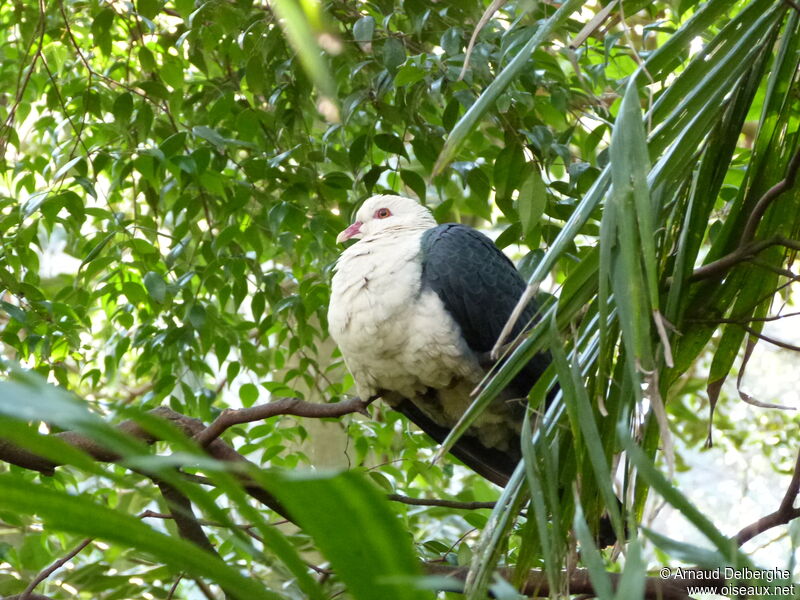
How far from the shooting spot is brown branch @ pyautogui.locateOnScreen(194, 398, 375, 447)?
153 centimetres

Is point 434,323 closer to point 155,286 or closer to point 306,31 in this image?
point 155,286

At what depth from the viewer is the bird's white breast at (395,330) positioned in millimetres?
1997

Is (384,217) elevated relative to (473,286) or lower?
elevated

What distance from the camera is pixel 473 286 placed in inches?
80.7

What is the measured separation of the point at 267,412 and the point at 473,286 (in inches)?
24.7

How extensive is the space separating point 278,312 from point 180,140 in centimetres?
51

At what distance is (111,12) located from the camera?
7.54 ft

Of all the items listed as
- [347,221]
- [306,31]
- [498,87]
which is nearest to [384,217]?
[347,221]

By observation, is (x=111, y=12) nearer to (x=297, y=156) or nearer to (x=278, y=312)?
(x=297, y=156)

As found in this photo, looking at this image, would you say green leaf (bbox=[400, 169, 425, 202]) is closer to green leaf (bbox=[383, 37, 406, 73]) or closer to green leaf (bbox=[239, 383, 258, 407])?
green leaf (bbox=[383, 37, 406, 73])

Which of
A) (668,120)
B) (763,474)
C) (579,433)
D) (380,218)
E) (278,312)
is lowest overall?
(579,433)

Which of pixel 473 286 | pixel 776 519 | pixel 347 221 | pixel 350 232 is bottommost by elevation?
pixel 776 519

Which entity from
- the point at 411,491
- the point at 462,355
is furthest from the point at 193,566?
the point at 411,491

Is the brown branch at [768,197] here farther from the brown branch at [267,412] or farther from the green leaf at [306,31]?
the brown branch at [267,412]
